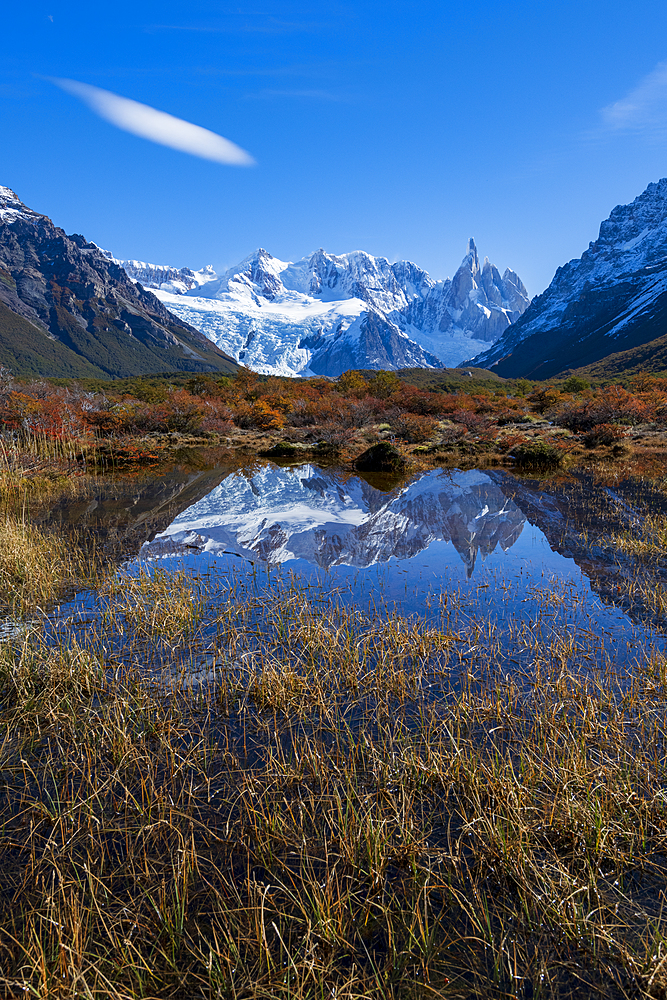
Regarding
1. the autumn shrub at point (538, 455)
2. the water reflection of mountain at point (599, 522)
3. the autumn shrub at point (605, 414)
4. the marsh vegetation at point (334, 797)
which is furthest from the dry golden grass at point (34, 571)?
the autumn shrub at point (605, 414)

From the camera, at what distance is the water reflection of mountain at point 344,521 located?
34.1 feet

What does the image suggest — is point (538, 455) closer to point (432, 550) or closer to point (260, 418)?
point (432, 550)

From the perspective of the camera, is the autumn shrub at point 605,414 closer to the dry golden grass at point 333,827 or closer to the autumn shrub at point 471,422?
the autumn shrub at point 471,422

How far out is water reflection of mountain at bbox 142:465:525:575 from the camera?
409 inches

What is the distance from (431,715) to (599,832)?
67.0 inches

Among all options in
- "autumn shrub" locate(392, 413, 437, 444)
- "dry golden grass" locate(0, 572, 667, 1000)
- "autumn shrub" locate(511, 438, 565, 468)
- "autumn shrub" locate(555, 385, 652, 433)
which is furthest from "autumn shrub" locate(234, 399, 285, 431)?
"dry golden grass" locate(0, 572, 667, 1000)

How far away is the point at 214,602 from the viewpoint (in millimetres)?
7371

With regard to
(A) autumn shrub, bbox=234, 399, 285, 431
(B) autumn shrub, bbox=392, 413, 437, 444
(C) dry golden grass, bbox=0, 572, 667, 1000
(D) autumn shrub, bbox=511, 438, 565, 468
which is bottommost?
(C) dry golden grass, bbox=0, 572, 667, 1000

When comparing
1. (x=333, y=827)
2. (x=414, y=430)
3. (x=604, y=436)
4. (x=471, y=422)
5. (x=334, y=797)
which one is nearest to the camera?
(x=333, y=827)

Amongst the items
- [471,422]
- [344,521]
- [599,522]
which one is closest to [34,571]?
[344,521]

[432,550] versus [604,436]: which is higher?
[604,436]

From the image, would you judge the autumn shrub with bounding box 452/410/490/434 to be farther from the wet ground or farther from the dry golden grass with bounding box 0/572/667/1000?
the dry golden grass with bounding box 0/572/667/1000

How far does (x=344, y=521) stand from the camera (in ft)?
42.7

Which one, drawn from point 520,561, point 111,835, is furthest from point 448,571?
point 111,835
